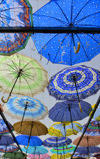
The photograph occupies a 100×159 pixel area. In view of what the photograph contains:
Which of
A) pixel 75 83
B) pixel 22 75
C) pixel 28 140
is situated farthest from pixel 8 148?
pixel 75 83

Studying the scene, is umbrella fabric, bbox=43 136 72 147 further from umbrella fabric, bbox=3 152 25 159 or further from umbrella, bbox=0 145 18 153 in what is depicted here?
umbrella fabric, bbox=3 152 25 159

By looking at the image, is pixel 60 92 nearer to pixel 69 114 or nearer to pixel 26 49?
pixel 69 114

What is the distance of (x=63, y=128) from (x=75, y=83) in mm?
2727

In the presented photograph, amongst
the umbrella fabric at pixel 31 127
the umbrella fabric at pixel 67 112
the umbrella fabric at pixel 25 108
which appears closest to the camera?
the umbrella fabric at pixel 25 108

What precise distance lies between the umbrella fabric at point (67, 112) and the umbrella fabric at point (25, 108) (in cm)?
43

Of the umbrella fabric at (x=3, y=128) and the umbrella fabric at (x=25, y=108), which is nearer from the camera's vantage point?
the umbrella fabric at (x=25, y=108)

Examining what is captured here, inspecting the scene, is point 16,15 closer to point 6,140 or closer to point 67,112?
point 67,112

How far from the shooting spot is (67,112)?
6977mm

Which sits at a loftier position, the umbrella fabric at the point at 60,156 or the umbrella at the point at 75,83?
the umbrella at the point at 75,83

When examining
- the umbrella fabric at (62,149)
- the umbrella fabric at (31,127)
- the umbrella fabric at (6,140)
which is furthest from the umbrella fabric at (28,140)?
the umbrella fabric at (62,149)

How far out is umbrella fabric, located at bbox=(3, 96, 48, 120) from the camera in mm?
6430

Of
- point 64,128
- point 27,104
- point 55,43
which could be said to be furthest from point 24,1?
point 64,128

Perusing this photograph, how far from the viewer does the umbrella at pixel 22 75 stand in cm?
518

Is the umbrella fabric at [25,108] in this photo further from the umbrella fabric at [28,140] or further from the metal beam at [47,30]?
the metal beam at [47,30]
